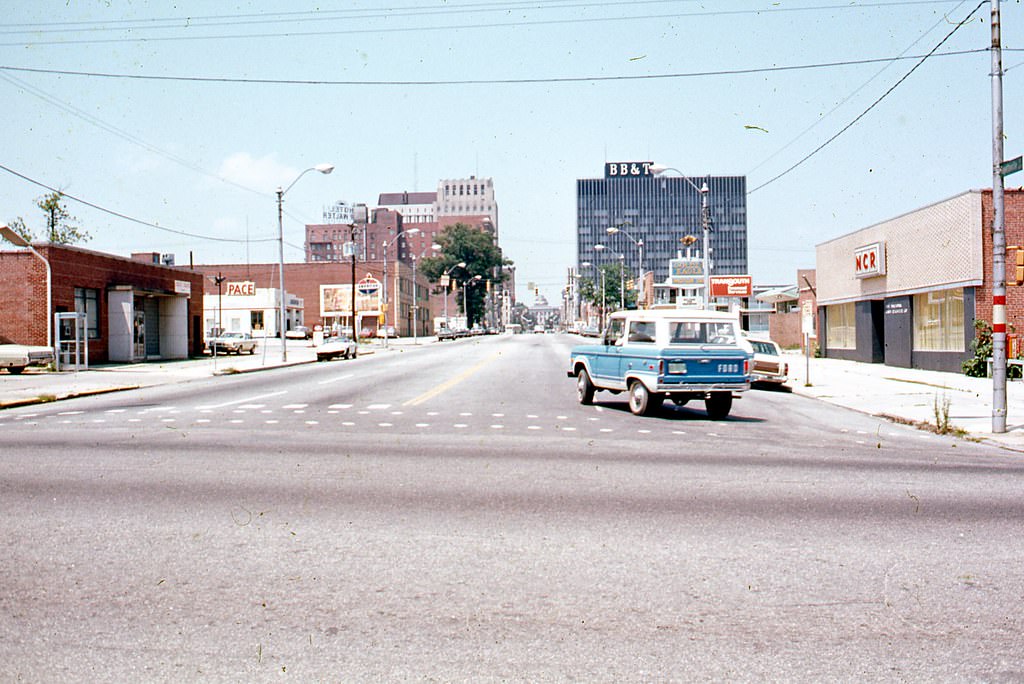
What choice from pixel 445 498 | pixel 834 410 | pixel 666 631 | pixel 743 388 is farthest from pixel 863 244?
pixel 666 631

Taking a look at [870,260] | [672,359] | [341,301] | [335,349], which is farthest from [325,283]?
[672,359]

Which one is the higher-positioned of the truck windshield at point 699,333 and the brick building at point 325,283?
the brick building at point 325,283

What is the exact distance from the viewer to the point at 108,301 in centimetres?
3903

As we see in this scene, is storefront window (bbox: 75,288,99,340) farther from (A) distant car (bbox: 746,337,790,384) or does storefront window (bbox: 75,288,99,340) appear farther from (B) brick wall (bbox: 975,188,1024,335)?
(B) brick wall (bbox: 975,188,1024,335)

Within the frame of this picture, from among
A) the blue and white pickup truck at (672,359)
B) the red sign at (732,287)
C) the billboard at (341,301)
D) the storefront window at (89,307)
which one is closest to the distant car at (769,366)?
the blue and white pickup truck at (672,359)

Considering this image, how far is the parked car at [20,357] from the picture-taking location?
1190 inches

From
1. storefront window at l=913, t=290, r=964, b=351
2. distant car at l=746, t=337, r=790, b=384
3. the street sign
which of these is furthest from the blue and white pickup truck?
storefront window at l=913, t=290, r=964, b=351

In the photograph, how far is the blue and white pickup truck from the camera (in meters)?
15.3

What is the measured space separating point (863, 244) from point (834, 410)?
21.4 metres

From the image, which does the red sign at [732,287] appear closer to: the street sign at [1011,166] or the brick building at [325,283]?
the street sign at [1011,166]

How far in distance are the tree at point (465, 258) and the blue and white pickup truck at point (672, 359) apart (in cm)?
12268

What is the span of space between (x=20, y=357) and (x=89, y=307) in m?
8.03

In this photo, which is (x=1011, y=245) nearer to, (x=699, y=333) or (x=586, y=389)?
(x=699, y=333)

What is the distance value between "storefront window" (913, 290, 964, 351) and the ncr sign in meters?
A: 2.58
